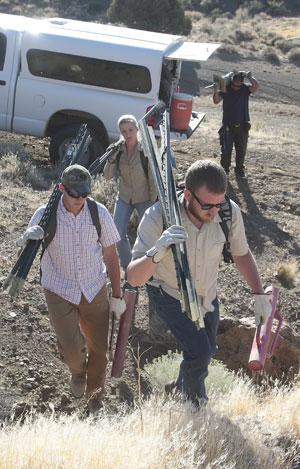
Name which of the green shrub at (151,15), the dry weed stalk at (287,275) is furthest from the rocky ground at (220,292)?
the green shrub at (151,15)

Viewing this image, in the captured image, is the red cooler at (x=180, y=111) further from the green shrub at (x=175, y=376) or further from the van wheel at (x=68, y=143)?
the green shrub at (x=175, y=376)

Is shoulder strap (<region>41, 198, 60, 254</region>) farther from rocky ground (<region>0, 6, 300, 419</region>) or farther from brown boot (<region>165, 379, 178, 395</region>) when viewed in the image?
brown boot (<region>165, 379, 178, 395</region>)

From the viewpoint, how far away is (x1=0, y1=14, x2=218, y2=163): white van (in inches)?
370

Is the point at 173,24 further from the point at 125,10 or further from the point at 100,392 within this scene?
the point at 100,392

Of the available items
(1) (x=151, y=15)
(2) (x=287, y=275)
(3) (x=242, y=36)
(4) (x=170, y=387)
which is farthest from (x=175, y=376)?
(3) (x=242, y=36)

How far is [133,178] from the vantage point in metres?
6.02

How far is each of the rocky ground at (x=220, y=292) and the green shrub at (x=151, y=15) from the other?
1864 centimetres

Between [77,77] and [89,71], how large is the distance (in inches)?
8.0

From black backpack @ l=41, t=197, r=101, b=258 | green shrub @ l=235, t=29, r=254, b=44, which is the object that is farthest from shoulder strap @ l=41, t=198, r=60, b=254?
green shrub @ l=235, t=29, r=254, b=44

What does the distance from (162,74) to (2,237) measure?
4.29 m

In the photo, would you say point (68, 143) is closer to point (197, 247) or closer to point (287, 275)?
point (287, 275)

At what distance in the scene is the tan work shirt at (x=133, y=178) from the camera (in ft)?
19.6

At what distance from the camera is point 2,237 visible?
22.5 feet

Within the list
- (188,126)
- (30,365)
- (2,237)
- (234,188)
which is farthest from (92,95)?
(30,365)
